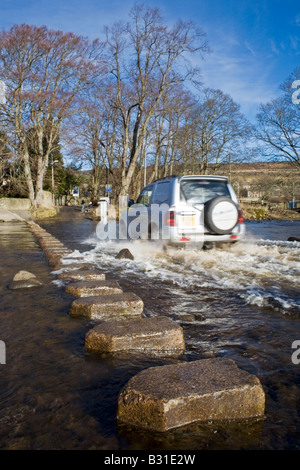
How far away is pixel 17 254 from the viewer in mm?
7836

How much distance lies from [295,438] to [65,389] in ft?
4.12

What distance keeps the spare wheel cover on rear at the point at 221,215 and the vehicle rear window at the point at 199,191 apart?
0.42 meters

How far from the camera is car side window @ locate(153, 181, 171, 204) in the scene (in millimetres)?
7601

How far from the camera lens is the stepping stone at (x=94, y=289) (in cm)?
399

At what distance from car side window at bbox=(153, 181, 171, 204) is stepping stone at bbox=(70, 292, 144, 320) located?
4.32 metres

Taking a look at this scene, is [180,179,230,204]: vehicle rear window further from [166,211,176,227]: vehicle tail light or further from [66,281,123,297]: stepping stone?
[66,281,123,297]: stepping stone

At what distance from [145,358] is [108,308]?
0.97 meters

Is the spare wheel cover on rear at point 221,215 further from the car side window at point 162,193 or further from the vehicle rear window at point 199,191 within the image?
the car side window at point 162,193

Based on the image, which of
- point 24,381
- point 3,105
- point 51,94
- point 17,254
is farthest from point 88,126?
point 24,381

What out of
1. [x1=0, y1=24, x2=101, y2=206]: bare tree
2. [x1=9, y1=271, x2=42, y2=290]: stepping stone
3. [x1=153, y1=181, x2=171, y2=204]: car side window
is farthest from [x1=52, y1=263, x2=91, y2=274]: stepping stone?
[x1=0, y1=24, x2=101, y2=206]: bare tree

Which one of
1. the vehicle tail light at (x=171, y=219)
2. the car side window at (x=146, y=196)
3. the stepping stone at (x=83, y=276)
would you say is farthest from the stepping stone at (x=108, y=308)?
the car side window at (x=146, y=196)

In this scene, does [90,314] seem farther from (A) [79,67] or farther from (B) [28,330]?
(A) [79,67]
